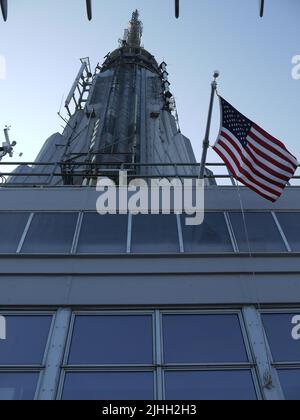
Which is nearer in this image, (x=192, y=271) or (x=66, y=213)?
(x=192, y=271)

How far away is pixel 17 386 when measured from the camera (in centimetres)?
667

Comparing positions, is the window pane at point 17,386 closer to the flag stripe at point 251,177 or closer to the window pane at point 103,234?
the window pane at point 103,234

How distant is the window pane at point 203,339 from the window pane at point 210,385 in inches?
10.0

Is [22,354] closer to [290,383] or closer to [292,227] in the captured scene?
[290,383]

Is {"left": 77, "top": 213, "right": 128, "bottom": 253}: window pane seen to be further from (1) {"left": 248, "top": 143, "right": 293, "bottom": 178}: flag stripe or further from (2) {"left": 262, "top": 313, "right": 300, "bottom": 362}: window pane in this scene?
(2) {"left": 262, "top": 313, "right": 300, "bottom": 362}: window pane

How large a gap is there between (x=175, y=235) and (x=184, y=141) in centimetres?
2736

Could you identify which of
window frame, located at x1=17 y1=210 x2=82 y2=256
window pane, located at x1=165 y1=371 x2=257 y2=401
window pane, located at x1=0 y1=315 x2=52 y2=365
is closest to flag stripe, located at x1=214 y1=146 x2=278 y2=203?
window frame, located at x1=17 y1=210 x2=82 y2=256

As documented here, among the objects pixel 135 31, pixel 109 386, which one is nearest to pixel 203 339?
pixel 109 386

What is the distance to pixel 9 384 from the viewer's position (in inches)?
264

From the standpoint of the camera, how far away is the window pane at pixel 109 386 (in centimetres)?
646

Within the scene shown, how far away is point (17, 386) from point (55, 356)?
0.68m

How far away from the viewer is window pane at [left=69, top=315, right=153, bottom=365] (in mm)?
7055

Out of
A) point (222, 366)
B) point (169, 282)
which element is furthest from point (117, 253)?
point (222, 366)
